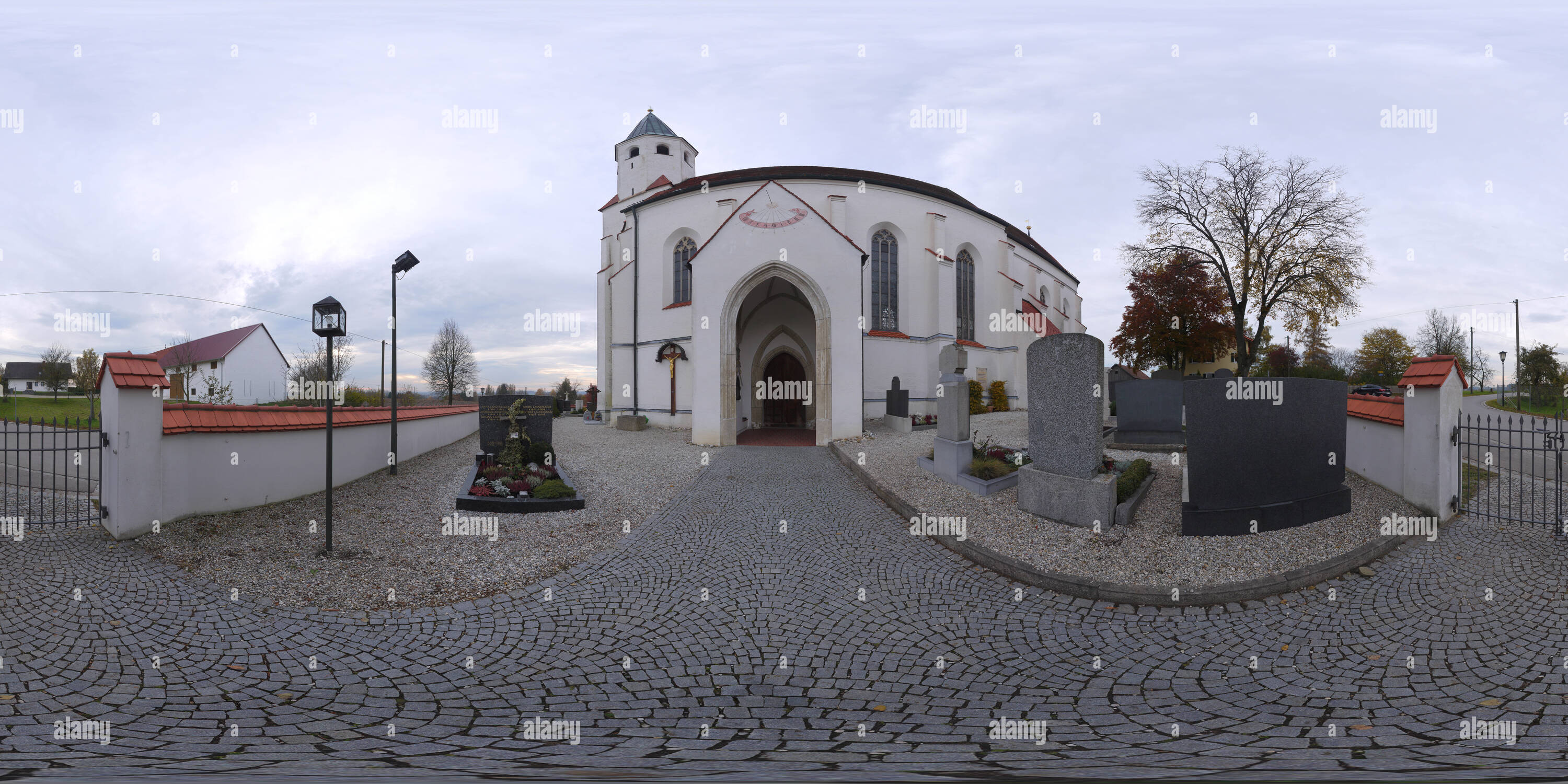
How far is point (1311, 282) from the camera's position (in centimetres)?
2203

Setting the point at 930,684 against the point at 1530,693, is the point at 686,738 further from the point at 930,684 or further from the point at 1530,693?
the point at 1530,693

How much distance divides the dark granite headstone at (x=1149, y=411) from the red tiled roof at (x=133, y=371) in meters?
A: 14.8

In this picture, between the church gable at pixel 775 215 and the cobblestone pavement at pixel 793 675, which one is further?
the church gable at pixel 775 215

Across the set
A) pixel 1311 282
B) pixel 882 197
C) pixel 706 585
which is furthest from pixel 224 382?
pixel 1311 282

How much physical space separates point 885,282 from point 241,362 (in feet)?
146

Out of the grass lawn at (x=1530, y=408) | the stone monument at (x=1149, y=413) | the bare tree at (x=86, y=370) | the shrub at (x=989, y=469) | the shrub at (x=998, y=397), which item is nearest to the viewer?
the shrub at (x=989, y=469)

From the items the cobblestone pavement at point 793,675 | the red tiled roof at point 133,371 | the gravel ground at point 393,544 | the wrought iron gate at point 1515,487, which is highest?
the red tiled roof at point 133,371

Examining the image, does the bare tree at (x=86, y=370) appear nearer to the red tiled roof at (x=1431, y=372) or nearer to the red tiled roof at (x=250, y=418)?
the red tiled roof at (x=250, y=418)

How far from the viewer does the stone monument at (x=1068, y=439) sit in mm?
6805

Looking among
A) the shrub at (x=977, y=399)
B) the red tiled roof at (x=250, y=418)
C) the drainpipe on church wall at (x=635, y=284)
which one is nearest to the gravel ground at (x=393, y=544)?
the red tiled roof at (x=250, y=418)

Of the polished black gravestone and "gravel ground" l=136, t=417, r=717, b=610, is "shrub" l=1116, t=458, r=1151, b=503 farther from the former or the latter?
"gravel ground" l=136, t=417, r=717, b=610

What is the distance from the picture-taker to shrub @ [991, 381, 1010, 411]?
78.4 feet

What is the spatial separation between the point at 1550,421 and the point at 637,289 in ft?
118

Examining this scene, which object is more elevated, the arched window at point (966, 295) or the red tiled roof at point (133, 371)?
the arched window at point (966, 295)
